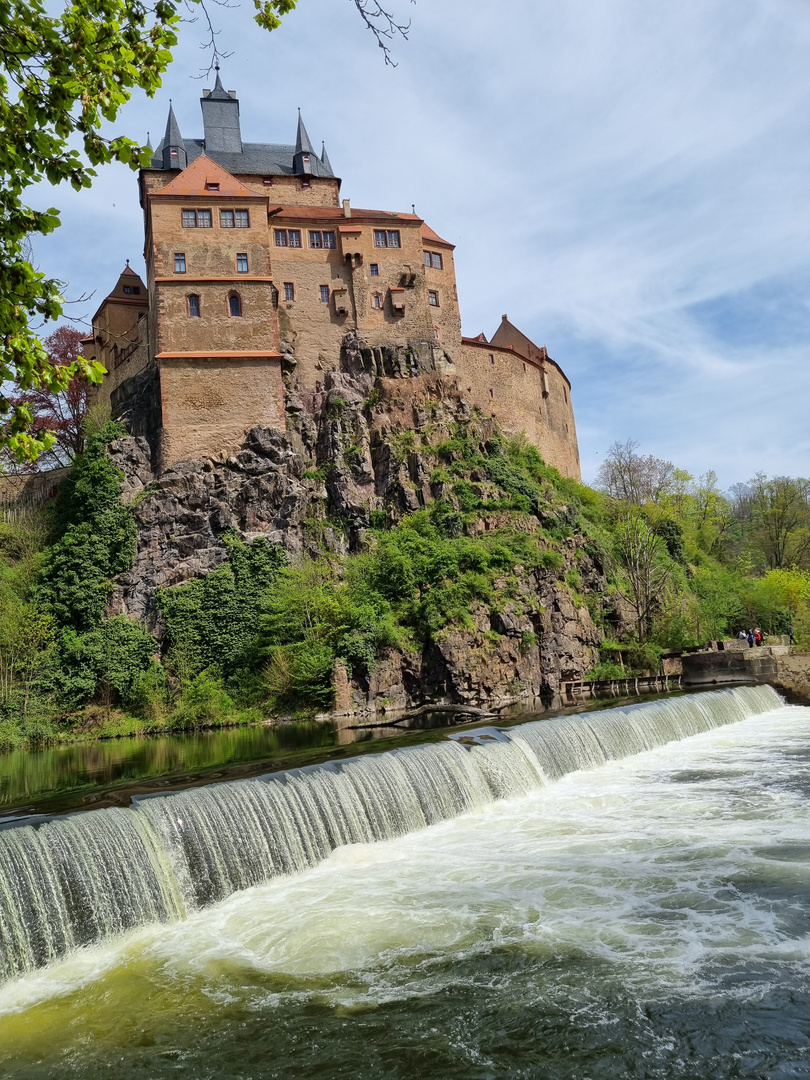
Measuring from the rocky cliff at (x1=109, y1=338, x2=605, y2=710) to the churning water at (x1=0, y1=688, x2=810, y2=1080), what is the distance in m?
16.8

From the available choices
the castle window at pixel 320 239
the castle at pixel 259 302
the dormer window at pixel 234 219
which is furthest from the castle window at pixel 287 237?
the dormer window at pixel 234 219

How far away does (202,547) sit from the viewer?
35.9 meters

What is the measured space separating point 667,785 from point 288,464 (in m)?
27.3

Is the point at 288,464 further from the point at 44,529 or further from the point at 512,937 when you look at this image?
the point at 512,937

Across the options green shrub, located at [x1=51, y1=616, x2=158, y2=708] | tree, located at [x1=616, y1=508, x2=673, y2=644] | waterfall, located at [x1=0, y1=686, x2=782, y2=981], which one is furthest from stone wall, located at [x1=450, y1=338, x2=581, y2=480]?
waterfall, located at [x1=0, y1=686, x2=782, y2=981]

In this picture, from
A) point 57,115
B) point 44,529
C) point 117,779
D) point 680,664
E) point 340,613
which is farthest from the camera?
point 44,529

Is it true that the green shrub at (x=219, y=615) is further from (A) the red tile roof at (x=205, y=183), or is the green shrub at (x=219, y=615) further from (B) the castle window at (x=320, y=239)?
(B) the castle window at (x=320, y=239)

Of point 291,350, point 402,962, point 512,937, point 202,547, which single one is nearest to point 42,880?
point 402,962

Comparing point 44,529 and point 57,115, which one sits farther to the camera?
point 44,529

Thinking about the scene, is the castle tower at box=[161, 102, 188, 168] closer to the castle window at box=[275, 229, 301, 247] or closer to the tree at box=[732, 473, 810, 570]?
the castle window at box=[275, 229, 301, 247]

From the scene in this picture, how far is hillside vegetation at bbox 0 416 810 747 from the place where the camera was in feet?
102

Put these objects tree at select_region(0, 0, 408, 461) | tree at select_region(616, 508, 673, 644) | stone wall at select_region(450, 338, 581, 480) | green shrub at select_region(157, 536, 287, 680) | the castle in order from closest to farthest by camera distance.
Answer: tree at select_region(0, 0, 408, 461)
green shrub at select_region(157, 536, 287, 680)
tree at select_region(616, 508, 673, 644)
the castle
stone wall at select_region(450, 338, 581, 480)

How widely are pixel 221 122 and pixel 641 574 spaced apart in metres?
34.8

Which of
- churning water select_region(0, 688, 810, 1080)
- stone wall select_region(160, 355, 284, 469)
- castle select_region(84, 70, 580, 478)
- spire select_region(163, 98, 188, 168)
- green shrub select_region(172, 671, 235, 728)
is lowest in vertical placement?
churning water select_region(0, 688, 810, 1080)
